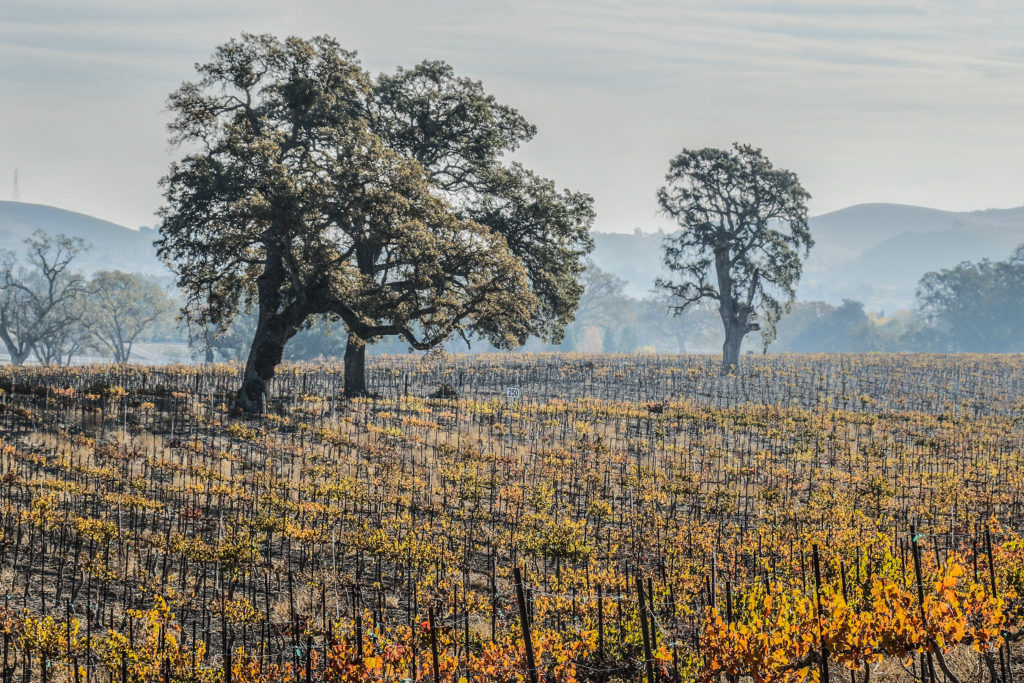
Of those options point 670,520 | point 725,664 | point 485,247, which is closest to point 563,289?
point 485,247

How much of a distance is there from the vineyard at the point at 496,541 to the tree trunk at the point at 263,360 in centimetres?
89

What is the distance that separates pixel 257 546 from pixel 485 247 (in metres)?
15.9

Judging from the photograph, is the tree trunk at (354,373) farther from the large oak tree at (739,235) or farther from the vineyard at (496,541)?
the large oak tree at (739,235)

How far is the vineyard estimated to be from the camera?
9531mm

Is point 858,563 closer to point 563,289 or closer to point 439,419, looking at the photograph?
point 439,419

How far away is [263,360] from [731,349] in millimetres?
33156

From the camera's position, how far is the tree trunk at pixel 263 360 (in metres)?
29.1

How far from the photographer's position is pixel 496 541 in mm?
16234

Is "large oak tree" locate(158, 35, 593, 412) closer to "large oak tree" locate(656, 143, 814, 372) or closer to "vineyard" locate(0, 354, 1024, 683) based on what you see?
"vineyard" locate(0, 354, 1024, 683)

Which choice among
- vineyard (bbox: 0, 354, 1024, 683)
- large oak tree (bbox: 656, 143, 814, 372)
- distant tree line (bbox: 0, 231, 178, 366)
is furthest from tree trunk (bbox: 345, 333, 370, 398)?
Result: distant tree line (bbox: 0, 231, 178, 366)

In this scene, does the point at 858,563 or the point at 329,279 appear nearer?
the point at 858,563

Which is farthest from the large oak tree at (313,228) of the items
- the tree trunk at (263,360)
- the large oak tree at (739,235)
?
the large oak tree at (739,235)

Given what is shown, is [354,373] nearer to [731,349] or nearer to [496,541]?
[496,541]

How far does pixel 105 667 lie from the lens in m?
10.1
